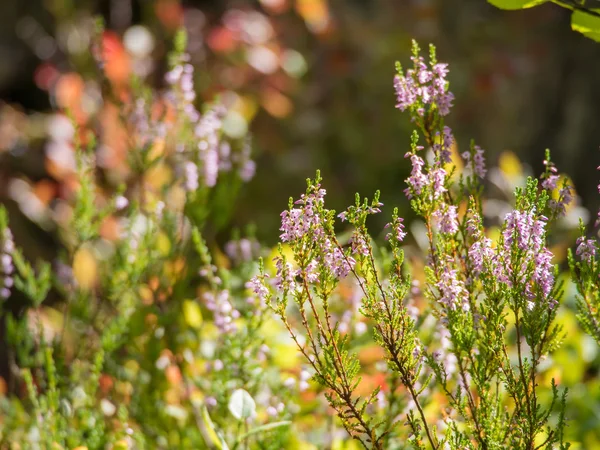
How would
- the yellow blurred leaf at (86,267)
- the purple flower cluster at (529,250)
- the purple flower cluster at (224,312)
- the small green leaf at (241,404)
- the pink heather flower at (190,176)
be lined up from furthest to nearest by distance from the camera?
the yellow blurred leaf at (86,267), the pink heather flower at (190,176), the purple flower cluster at (224,312), the small green leaf at (241,404), the purple flower cluster at (529,250)

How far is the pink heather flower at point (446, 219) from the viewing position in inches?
54.3

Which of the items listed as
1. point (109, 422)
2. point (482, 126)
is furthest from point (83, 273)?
point (482, 126)

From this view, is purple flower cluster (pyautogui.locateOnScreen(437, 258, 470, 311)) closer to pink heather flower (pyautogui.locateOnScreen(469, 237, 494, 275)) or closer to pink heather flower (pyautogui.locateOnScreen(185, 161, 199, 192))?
pink heather flower (pyautogui.locateOnScreen(469, 237, 494, 275))

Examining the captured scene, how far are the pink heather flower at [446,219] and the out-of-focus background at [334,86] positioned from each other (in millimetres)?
3253

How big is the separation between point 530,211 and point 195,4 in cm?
540

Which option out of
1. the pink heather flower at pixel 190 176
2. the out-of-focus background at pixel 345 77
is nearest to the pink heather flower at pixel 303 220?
the pink heather flower at pixel 190 176

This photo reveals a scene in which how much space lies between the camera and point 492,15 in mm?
5281

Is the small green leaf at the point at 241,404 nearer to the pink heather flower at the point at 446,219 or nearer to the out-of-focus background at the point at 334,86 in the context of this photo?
the pink heather flower at the point at 446,219

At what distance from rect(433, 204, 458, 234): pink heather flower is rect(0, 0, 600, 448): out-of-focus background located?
3253mm

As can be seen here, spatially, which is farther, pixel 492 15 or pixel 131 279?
pixel 492 15

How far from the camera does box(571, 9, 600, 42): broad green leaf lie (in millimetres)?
1368

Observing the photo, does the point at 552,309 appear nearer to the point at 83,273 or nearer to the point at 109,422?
the point at 109,422

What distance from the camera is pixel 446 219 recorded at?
1.39 m

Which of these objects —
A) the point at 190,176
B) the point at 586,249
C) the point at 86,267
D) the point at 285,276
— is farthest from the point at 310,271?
the point at 86,267
